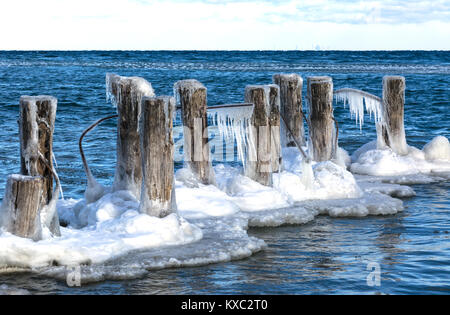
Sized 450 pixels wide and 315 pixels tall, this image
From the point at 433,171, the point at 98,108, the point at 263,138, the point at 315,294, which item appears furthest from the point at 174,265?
the point at 98,108

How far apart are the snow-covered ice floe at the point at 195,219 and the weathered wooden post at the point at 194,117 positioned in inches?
14.8

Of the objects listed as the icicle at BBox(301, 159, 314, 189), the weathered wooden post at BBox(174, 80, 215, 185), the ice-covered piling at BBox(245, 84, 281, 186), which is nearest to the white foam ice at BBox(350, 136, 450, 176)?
the icicle at BBox(301, 159, 314, 189)

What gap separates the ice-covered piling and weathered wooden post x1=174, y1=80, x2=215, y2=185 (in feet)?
2.43

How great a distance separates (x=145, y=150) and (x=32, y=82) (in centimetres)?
3083

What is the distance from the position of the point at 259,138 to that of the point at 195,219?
1735 millimetres

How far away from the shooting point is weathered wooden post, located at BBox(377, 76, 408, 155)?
12.1 meters

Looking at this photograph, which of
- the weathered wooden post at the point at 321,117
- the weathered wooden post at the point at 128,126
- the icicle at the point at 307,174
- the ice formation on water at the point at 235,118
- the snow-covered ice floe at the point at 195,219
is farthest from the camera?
the weathered wooden post at the point at 321,117

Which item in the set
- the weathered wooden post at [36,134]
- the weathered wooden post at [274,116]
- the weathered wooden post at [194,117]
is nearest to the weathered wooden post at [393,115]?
the weathered wooden post at [274,116]

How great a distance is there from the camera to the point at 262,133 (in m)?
9.73

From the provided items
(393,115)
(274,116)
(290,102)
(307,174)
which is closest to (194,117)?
(274,116)

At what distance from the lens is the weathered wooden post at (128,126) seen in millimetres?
8391

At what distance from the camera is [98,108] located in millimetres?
23984

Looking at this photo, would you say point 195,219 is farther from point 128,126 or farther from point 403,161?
point 403,161

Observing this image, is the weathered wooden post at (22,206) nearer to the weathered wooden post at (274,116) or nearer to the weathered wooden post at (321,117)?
the weathered wooden post at (274,116)
